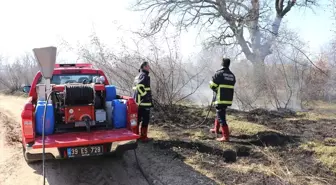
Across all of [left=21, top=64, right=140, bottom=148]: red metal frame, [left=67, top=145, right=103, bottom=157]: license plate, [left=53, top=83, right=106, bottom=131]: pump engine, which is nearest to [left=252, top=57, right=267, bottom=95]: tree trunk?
[left=21, top=64, right=140, bottom=148]: red metal frame

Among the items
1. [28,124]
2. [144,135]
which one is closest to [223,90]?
[144,135]

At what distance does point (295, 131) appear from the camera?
773 centimetres

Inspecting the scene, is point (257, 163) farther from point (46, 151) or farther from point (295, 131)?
point (46, 151)

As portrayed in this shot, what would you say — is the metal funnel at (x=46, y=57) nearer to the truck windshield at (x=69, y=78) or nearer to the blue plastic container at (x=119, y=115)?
the blue plastic container at (x=119, y=115)

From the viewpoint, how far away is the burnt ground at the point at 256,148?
4.91 metres

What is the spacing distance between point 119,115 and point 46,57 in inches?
63.4

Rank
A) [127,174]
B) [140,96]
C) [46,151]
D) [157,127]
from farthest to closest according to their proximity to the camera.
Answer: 1. [157,127]
2. [140,96]
3. [127,174]
4. [46,151]

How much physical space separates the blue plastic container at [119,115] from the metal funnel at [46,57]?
1.33m

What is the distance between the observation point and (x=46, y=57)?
15.6ft

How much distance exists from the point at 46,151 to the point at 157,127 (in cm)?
450

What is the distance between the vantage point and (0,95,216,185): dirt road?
4.99 metres

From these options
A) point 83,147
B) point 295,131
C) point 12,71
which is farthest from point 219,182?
point 12,71

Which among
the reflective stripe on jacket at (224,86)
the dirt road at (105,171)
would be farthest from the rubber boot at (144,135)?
the reflective stripe on jacket at (224,86)

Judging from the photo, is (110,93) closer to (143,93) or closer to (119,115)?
(119,115)
